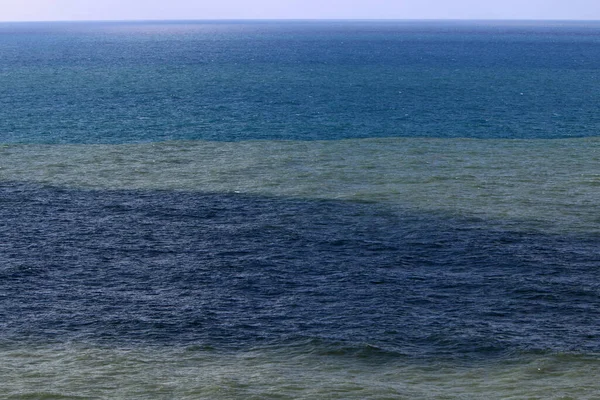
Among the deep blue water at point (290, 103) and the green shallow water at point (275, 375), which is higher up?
the deep blue water at point (290, 103)

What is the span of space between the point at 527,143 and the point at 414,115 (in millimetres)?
23313

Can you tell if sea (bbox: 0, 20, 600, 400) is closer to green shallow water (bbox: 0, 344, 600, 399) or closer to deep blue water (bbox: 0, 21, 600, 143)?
green shallow water (bbox: 0, 344, 600, 399)

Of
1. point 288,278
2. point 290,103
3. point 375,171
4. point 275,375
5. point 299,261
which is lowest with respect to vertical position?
Result: point 275,375

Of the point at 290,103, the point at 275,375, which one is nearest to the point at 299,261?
the point at 275,375

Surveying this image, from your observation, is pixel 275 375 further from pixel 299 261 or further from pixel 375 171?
pixel 375 171

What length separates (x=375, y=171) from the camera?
71812 mm

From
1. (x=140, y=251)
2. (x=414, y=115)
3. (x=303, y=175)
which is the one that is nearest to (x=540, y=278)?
(x=140, y=251)

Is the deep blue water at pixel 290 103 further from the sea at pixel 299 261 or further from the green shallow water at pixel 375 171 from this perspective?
the green shallow water at pixel 375 171

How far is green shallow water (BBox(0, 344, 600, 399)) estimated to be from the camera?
30.8 metres

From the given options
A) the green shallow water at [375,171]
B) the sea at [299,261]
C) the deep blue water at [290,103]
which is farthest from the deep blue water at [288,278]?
the deep blue water at [290,103]

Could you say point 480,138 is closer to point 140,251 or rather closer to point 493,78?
point 140,251

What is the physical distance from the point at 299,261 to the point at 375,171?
2697cm

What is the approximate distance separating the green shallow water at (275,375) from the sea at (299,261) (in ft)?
0.32

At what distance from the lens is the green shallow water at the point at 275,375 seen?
30.8 metres
